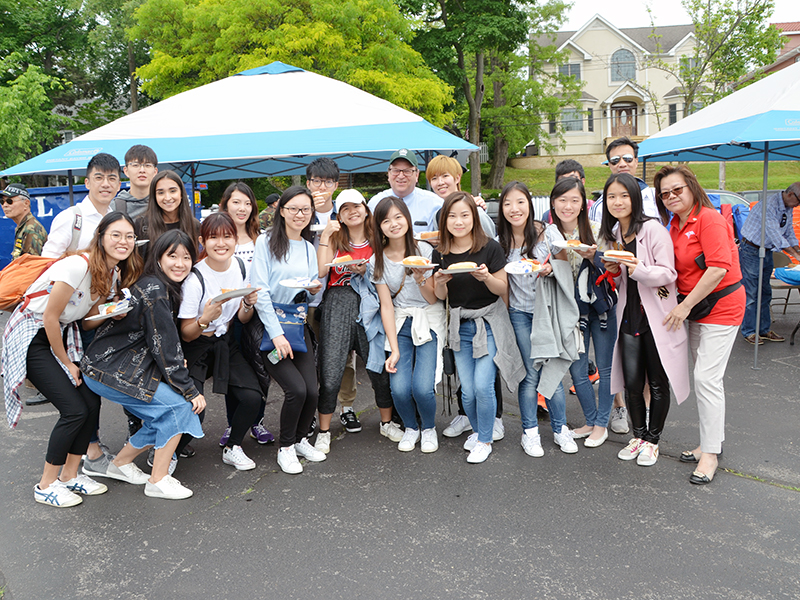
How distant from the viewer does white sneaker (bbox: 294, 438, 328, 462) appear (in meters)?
4.41

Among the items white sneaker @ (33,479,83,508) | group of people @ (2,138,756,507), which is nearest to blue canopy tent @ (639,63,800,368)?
group of people @ (2,138,756,507)

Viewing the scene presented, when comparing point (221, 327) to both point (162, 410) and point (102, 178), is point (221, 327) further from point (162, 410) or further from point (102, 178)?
point (102, 178)

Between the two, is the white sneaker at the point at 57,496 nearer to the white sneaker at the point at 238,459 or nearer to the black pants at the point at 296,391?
the white sneaker at the point at 238,459

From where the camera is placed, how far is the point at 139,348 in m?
3.72

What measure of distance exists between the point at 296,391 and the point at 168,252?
4.09ft

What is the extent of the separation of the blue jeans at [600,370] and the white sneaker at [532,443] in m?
0.44

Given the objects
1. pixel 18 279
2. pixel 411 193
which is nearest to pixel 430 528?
pixel 411 193

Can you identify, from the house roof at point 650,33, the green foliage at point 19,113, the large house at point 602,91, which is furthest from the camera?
the house roof at point 650,33

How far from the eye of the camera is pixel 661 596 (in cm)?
276

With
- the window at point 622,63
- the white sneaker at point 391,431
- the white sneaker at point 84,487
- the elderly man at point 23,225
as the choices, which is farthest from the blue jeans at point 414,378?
the window at point 622,63

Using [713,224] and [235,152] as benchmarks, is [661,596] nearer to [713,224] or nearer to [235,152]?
[713,224]

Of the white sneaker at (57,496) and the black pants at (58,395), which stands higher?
the black pants at (58,395)

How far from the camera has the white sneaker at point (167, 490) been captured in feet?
12.6

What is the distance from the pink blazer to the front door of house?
150ft
